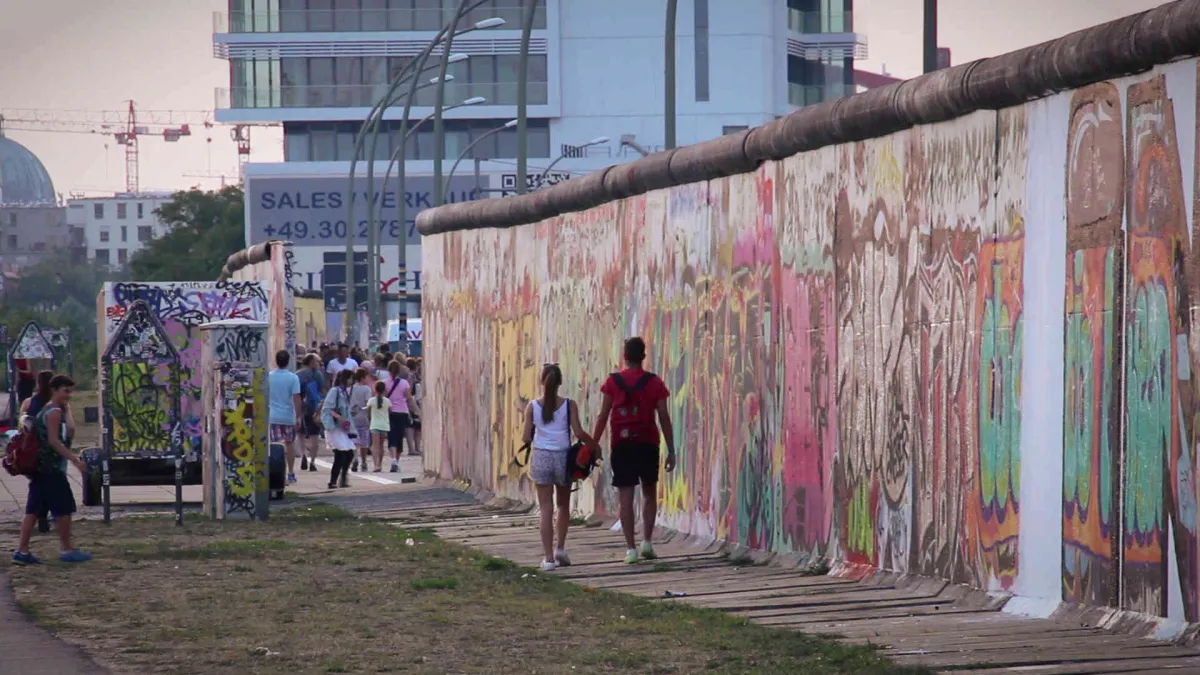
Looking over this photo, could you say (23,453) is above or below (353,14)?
below

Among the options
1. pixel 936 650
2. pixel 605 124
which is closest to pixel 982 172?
pixel 936 650

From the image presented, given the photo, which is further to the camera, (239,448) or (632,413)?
(239,448)

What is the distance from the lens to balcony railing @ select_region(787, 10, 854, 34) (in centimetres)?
10756

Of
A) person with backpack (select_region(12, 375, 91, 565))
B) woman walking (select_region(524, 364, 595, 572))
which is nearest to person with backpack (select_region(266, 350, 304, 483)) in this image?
person with backpack (select_region(12, 375, 91, 565))

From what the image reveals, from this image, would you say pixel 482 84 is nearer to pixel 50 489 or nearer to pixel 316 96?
pixel 316 96

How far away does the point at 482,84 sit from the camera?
104 metres

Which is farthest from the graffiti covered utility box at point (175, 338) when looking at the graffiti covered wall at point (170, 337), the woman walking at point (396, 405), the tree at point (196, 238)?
the tree at point (196, 238)

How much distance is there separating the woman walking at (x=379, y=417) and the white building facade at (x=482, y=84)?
73.4 meters

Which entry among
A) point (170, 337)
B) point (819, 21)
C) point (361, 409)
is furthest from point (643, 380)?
point (819, 21)

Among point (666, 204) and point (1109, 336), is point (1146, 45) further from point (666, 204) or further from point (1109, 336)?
point (666, 204)

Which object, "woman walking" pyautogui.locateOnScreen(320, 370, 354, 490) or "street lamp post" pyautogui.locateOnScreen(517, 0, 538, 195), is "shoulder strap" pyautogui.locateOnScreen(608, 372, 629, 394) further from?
"street lamp post" pyautogui.locateOnScreen(517, 0, 538, 195)

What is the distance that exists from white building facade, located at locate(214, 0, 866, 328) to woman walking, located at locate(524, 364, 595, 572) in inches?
3462

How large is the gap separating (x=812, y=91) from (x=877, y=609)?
99.2m

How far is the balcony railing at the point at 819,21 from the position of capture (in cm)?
10756
